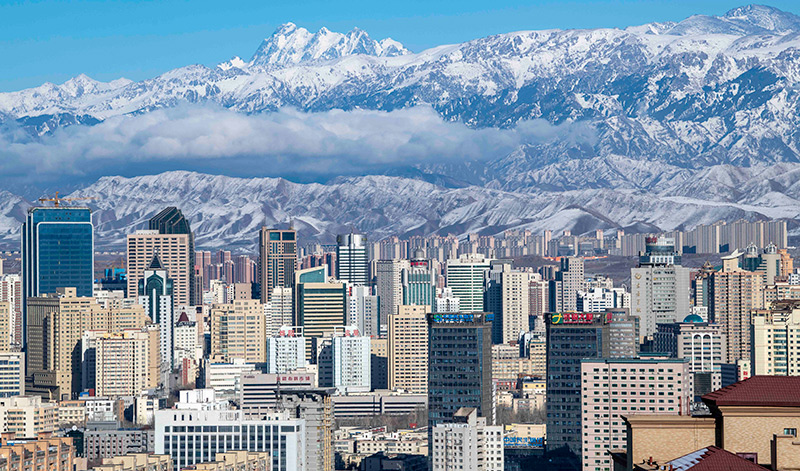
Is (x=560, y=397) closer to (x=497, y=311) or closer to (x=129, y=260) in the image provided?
(x=497, y=311)

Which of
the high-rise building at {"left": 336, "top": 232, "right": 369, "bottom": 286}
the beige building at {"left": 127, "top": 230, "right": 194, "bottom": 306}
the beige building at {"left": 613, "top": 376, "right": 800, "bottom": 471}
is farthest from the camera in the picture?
the high-rise building at {"left": 336, "top": 232, "right": 369, "bottom": 286}

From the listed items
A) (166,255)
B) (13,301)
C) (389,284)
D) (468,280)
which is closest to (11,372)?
(13,301)

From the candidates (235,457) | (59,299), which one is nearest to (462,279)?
(59,299)

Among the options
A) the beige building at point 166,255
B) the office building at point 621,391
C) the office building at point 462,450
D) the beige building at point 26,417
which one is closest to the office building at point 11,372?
the beige building at point 26,417

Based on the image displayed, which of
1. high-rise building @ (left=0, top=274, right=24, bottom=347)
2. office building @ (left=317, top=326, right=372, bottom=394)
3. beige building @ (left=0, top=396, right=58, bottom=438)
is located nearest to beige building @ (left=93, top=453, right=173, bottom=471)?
beige building @ (left=0, top=396, right=58, bottom=438)

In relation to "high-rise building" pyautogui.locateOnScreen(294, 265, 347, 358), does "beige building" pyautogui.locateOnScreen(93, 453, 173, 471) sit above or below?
below

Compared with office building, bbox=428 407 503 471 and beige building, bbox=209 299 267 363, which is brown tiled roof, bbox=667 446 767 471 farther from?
beige building, bbox=209 299 267 363

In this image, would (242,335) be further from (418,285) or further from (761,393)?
(761,393)
